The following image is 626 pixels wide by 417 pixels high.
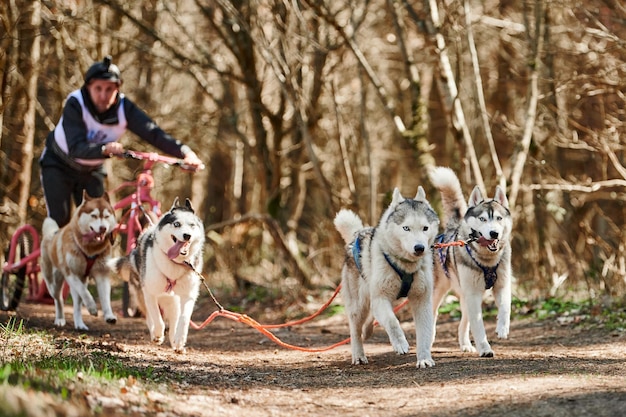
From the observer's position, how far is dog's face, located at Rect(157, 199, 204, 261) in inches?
250

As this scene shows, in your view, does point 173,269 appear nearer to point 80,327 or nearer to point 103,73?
point 80,327

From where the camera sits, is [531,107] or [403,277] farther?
[531,107]

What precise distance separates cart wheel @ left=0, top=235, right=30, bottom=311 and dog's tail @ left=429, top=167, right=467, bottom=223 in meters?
4.55

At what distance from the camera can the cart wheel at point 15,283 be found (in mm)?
8562

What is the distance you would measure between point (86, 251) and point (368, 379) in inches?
126

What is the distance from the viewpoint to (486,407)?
4.27 metres

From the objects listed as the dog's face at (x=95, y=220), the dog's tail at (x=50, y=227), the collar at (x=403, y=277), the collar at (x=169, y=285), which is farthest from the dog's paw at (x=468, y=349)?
the dog's tail at (x=50, y=227)

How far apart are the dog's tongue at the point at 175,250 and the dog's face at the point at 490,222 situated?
2.27m

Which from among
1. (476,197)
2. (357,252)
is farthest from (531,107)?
(357,252)

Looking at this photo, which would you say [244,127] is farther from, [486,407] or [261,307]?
[486,407]

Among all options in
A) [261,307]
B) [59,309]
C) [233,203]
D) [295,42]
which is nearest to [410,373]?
[59,309]

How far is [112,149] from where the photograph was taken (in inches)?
284

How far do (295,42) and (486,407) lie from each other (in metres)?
8.77

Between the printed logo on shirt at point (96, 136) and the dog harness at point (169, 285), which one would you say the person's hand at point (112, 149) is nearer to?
the printed logo on shirt at point (96, 136)
